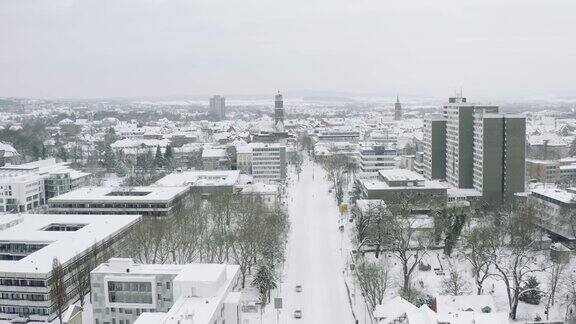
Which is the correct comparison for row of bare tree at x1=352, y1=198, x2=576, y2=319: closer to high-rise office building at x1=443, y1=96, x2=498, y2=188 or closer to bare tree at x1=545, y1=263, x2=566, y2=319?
bare tree at x1=545, y1=263, x2=566, y2=319

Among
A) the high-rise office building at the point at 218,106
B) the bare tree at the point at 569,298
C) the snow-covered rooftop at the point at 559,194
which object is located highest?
the high-rise office building at the point at 218,106

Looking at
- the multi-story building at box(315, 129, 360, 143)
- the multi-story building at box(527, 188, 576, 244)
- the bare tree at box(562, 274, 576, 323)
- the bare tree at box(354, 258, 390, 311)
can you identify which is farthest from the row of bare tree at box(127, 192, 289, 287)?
the multi-story building at box(315, 129, 360, 143)

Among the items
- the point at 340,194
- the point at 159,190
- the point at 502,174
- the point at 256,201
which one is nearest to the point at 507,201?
the point at 502,174

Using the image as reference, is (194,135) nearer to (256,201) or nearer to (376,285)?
(256,201)

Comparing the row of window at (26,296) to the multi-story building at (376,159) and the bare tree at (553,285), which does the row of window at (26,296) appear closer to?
the bare tree at (553,285)

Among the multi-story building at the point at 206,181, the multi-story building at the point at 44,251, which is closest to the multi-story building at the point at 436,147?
the multi-story building at the point at 206,181

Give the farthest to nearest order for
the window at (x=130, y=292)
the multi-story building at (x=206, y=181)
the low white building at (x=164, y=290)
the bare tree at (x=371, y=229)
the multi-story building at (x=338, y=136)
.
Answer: the multi-story building at (x=338, y=136), the multi-story building at (x=206, y=181), the bare tree at (x=371, y=229), the window at (x=130, y=292), the low white building at (x=164, y=290)

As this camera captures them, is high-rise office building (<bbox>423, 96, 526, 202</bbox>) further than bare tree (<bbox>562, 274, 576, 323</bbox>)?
Yes
